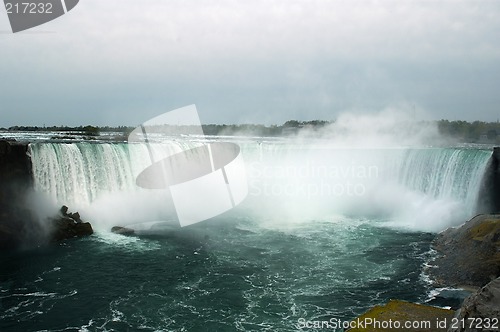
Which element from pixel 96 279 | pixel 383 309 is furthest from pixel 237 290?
pixel 383 309

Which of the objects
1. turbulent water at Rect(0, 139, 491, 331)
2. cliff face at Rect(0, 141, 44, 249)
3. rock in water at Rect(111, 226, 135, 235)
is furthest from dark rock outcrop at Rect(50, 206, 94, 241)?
rock in water at Rect(111, 226, 135, 235)

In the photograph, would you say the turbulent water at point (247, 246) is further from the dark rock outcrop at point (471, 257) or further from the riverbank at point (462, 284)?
the riverbank at point (462, 284)

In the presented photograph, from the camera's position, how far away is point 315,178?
29.2 meters

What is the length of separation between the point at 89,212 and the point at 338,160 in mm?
17241

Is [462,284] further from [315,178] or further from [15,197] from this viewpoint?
[315,178]

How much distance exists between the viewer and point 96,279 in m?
12.6

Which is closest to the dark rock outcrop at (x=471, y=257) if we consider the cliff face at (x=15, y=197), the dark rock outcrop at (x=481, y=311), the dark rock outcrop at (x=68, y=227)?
the dark rock outcrop at (x=481, y=311)

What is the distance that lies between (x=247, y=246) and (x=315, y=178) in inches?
546

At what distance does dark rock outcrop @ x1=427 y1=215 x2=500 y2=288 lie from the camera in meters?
11.7

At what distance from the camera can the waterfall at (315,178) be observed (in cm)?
1928

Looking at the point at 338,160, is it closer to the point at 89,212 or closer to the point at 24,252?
the point at 89,212

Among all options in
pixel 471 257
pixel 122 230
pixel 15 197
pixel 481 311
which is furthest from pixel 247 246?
pixel 481 311

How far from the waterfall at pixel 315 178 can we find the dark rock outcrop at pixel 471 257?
4.61 m

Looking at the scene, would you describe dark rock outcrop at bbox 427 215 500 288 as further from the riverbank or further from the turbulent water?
the turbulent water
